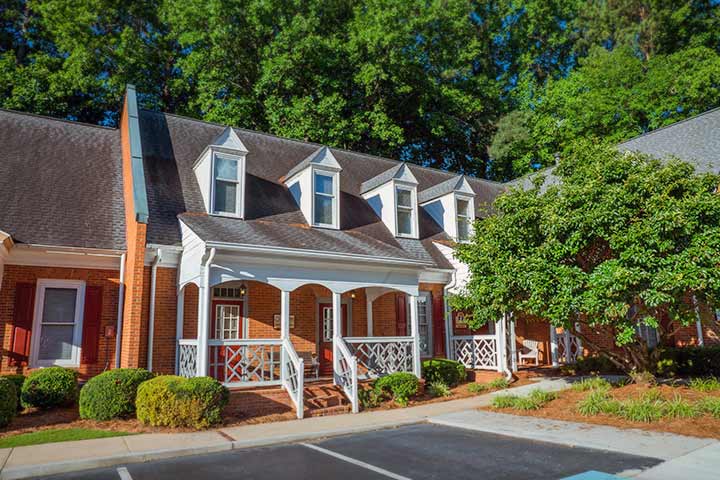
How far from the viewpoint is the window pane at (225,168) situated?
14.0 metres

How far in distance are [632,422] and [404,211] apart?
398 inches

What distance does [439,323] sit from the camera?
1670 centimetres

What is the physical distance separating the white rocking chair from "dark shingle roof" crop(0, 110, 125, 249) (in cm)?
1429

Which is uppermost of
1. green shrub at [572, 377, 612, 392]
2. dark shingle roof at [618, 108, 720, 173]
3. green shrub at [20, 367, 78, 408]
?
dark shingle roof at [618, 108, 720, 173]

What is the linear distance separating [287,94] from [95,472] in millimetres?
25405

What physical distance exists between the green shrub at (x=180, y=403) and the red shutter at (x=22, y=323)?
3.87 metres

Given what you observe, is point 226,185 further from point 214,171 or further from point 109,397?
point 109,397

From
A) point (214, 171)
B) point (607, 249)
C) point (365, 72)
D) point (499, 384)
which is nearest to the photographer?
point (607, 249)

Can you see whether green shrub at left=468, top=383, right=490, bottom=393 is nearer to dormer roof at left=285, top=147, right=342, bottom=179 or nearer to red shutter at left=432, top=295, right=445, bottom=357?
red shutter at left=432, top=295, right=445, bottom=357

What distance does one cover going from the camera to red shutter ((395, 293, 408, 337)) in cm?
1634

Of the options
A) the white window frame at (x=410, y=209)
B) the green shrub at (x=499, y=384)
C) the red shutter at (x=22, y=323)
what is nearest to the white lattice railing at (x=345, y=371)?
the green shrub at (x=499, y=384)

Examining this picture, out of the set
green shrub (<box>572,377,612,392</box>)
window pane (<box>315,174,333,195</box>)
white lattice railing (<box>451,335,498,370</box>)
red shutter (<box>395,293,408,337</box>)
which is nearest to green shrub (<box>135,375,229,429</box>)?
window pane (<box>315,174,333,195</box>)

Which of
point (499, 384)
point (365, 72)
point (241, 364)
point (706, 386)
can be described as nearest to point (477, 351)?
point (499, 384)

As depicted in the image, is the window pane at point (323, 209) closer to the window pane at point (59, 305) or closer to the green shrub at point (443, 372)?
the green shrub at point (443, 372)
